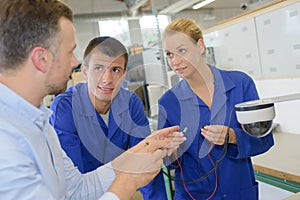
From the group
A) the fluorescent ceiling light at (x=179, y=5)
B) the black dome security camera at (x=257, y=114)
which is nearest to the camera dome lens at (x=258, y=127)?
the black dome security camera at (x=257, y=114)

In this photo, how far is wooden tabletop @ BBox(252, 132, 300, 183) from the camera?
1.54 meters

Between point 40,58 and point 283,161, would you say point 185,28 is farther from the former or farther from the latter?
point 283,161

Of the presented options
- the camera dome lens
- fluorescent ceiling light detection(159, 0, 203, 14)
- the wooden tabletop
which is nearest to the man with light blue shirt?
the camera dome lens

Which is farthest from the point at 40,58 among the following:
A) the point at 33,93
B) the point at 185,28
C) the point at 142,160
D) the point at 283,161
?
the point at 283,161

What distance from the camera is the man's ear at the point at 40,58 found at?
78cm

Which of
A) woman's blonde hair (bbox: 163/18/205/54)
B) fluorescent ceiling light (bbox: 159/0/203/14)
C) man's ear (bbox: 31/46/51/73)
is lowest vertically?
man's ear (bbox: 31/46/51/73)

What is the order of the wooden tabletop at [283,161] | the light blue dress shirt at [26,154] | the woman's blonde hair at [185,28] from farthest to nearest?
the wooden tabletop at [283,161] → the woman's blonde hair at [185,28] → the light blue dress shirt at [26,154]

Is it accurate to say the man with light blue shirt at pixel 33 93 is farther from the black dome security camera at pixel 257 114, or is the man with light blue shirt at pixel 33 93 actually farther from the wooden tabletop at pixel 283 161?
the wooden tabletop at pixel 283 161

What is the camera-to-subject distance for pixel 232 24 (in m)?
2.50

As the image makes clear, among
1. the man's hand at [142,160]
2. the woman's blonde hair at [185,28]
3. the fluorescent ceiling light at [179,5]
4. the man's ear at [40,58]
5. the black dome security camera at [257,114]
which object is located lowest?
the man's hand at [142,160]

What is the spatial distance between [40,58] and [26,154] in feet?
0.85

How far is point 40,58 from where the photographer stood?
0.79m

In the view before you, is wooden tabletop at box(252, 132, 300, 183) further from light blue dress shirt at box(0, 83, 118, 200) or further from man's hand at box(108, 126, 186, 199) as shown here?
light blue dress shirt at box(0, 83, 118, 200)

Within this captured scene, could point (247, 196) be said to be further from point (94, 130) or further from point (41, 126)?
point (41, 126)
